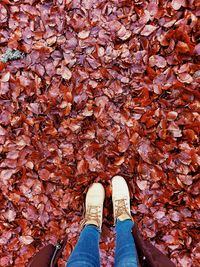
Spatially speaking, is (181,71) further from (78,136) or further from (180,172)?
(78,136)

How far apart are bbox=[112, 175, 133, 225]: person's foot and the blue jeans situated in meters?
0.08

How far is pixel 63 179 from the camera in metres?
1.86

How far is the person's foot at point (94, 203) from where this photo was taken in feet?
5.85

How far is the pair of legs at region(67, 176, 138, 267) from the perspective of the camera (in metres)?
1.39

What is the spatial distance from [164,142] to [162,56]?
452mm

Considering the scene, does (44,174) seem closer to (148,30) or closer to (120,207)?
(120,207)

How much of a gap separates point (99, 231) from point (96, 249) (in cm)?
21

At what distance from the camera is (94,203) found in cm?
182

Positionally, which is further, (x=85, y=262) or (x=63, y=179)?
(x=63, y=179)

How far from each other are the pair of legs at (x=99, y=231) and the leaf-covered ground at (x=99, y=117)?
0.09 m

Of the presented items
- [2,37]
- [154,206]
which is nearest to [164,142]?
[154,206]

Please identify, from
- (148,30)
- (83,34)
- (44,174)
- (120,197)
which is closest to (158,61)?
(148,30)

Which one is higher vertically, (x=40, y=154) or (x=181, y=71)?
(x=181, y=71)

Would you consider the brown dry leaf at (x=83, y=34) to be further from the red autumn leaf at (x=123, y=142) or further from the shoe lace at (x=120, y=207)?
the shoe lace at (x=120, y=207)
